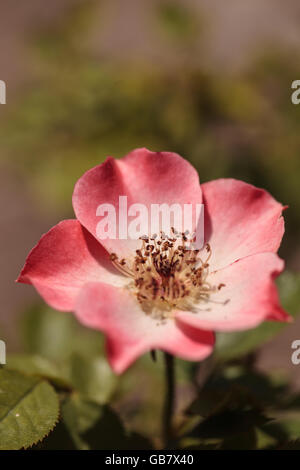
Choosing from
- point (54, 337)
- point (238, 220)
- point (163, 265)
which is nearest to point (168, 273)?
point (163, 265)

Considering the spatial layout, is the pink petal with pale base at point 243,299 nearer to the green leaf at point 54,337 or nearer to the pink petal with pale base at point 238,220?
the pink petal with pale base at point 238,220

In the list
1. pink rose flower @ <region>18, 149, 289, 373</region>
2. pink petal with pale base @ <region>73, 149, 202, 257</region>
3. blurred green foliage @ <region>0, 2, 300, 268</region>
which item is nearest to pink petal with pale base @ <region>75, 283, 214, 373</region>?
pink rose flower @ <region>18, 149, 289, 373</region>

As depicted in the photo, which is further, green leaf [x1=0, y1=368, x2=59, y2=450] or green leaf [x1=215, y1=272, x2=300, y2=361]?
green leaf [x1=215, y1=272, x2=300, y2=361]

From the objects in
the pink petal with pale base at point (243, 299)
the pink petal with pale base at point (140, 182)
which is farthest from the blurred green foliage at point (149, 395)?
the pink petal with pale base at point (140, 182)

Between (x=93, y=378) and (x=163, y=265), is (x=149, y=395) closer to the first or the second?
(x=93, y=378)

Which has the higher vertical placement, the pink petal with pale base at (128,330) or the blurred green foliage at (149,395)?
the pink petal with pale base at (128,330)

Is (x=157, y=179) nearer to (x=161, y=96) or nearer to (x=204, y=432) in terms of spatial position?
(x=204, y=432)

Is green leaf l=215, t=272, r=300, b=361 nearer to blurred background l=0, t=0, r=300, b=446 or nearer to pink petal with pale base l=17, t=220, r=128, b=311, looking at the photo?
pink petal with pale base l=17, t=220, r=128, b=311
